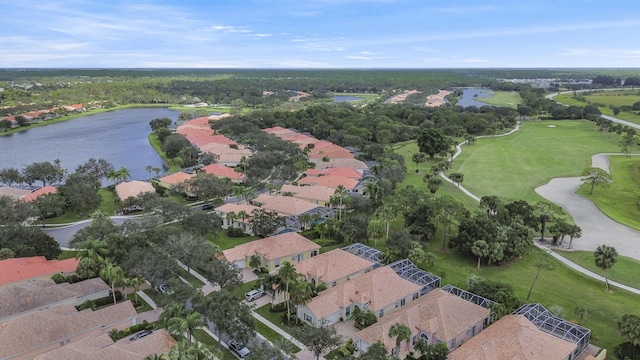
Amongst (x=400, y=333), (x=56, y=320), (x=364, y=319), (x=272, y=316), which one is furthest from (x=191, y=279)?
(x=400, y=333)

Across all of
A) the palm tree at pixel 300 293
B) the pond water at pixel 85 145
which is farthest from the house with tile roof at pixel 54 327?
the pond water at pixel 85 145

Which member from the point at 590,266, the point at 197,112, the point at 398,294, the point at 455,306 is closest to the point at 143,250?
the point at 398,294

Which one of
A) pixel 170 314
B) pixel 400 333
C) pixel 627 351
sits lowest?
pixel 627 351

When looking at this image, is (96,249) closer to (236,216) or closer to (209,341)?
(209,341)

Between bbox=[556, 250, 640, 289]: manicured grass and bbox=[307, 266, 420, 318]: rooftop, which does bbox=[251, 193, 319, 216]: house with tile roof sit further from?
bbox=[556, 250, 640, 289]: manicured grass

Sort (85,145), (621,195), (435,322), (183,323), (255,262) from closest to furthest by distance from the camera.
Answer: (183,323), (435,322), (255,262), (621,195), (85,145)
